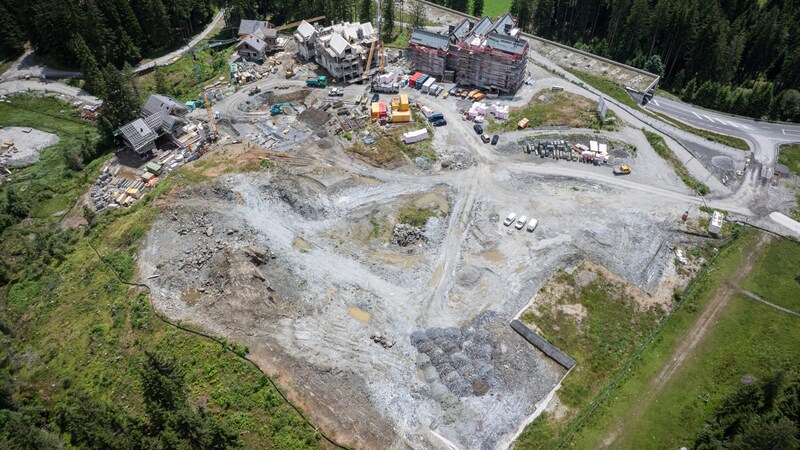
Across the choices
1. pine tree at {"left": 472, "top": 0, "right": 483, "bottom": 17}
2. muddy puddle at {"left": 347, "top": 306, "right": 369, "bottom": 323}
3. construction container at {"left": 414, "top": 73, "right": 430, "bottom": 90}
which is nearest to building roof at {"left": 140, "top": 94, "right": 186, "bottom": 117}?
construction container at {"left": 414, "top": 73, "right": 430, "bottom": 90}

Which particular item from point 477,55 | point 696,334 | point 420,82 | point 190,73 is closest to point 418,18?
point 420,82

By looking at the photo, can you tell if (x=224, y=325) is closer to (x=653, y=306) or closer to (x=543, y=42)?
(x=653, y=306)

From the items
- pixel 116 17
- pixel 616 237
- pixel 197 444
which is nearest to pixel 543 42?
pixel 616 237

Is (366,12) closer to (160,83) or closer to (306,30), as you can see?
(306,30)

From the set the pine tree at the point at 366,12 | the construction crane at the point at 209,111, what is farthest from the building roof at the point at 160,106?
the pine tree at the point at 366,12

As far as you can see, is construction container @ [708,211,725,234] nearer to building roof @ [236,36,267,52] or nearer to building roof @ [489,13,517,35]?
building roof @ [489,13,517,35]

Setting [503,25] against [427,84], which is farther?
[503,25]

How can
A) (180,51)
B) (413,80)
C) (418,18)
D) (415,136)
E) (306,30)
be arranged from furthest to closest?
(418,18) → (180,51) → (306,30) → (413,80) → (415,136)

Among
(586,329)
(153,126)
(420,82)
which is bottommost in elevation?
(586,329)
